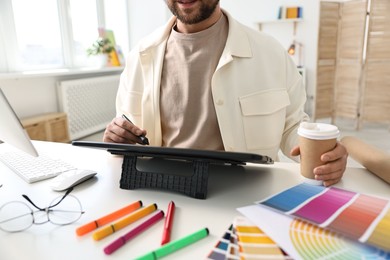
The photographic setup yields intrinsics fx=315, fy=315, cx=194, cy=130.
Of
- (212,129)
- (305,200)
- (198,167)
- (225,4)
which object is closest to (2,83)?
(212,129)

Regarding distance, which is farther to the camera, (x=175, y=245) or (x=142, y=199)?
(x=142, y=199)

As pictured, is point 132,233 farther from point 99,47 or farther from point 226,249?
point 99,47

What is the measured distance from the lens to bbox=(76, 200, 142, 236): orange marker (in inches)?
22.4

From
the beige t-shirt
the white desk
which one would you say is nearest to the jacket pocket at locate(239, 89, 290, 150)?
the beige t-shirt

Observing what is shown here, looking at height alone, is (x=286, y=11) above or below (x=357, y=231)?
above

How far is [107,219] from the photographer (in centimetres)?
60

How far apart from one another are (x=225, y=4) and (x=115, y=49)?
2.19m

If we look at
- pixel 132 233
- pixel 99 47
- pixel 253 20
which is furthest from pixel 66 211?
pixel 253 20

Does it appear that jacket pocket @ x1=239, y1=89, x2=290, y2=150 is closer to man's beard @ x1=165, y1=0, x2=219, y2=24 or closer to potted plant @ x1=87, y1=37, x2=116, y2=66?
man's beard @ x1=165, y1=0, x2=219, y2=24

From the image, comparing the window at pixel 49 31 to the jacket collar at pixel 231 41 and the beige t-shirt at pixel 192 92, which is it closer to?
the jacket collar at pixel 231 41

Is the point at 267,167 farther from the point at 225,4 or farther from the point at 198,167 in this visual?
the point at 225,4

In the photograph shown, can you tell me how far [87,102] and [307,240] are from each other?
3.41 meters

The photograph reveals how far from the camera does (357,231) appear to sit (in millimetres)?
503

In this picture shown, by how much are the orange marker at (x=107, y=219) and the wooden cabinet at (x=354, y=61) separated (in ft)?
13.6
